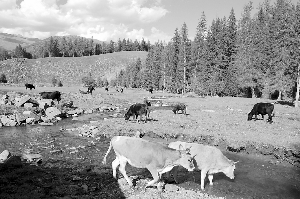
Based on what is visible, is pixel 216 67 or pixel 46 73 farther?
pixel 46 73

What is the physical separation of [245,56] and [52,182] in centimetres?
5467

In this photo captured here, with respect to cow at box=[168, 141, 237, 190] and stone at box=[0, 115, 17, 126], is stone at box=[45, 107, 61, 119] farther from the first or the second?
cow at box=[168, 141, 237, 190]

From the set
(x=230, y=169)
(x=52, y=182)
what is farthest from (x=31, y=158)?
(x=230, y=169)

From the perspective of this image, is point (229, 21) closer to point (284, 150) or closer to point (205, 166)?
point (284, 150)

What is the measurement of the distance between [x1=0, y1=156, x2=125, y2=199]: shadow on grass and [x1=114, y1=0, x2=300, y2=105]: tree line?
37.4m

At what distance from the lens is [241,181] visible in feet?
37.0

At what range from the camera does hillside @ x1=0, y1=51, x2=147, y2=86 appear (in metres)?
138

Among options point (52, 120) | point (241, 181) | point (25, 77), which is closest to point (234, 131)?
point (241, 181)

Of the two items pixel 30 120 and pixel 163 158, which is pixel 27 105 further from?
pixel 163 158

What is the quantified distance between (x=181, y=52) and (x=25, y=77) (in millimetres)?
106431

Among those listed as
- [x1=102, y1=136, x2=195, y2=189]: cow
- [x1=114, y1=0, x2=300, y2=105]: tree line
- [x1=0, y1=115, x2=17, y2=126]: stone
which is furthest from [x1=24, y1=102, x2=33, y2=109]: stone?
[x1=114, y1=0, x2=300, y2=105]: tree line

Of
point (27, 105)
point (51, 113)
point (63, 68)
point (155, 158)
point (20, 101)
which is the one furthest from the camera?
point (63, 68)

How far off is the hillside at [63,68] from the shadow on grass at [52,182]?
124215 millimetres

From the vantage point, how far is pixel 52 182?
401 inches
